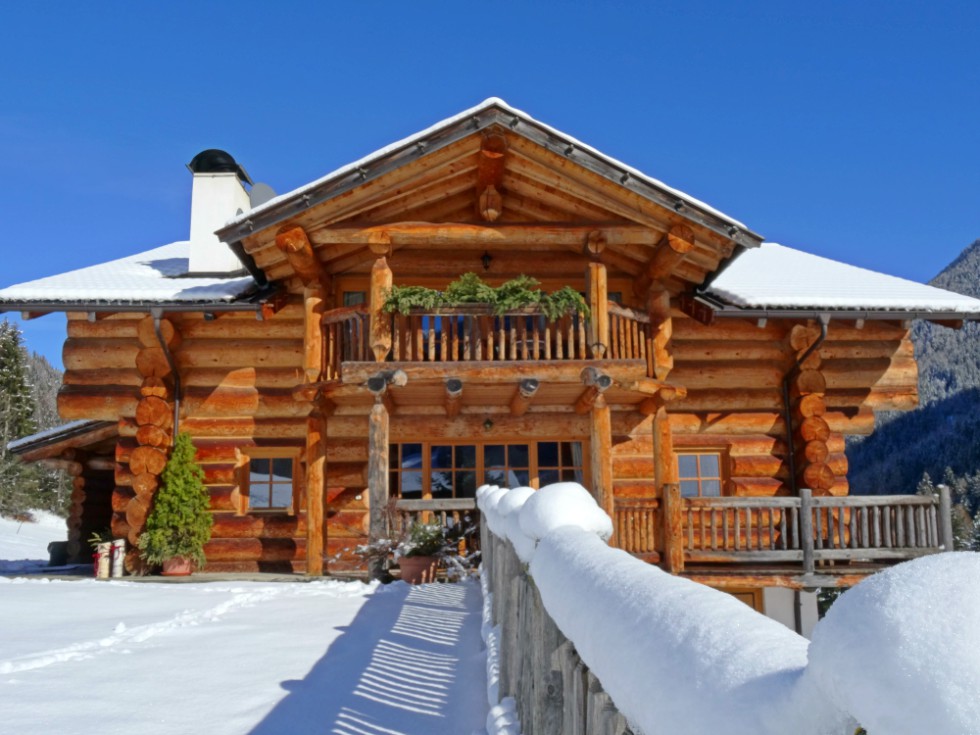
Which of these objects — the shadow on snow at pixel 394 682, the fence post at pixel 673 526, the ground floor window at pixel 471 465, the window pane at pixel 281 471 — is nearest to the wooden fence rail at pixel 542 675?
the shadow on snow at pixel 394 682

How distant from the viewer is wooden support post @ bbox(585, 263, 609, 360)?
41.8 feet

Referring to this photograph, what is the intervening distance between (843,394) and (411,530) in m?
8.44

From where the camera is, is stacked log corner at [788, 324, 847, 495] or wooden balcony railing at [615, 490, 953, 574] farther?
stacked log corner at [788, 324, 847, 495]

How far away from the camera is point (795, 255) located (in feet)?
63.1

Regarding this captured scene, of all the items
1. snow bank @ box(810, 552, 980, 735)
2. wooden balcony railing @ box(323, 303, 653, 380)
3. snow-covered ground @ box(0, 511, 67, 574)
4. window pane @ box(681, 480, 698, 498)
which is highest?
wooden balcony railing @ box(323, 303, 653, 380)

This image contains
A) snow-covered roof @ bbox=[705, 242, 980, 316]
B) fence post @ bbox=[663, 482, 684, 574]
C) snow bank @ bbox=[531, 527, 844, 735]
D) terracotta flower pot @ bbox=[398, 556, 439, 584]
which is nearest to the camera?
snow bank @ bbox=[531, 527, 844, 735]

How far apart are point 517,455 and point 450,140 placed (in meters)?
5.57

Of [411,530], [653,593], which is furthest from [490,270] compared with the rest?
[653,593]

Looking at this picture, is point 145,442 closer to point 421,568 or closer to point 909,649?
point 421,568

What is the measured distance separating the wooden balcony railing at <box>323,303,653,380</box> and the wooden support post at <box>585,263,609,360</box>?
0.02 meters

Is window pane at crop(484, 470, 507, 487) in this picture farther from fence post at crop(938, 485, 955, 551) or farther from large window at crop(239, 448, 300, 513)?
fence post at crop(938, 485, 955, 551)

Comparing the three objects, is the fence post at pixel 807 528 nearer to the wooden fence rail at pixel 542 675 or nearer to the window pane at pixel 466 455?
the window pane at pixel 466 455

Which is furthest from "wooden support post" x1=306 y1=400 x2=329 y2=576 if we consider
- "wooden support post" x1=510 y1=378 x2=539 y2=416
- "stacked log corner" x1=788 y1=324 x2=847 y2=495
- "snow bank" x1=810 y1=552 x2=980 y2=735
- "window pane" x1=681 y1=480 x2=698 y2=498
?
"snow bank" x1=810 y1=552 x2=980 y2=735

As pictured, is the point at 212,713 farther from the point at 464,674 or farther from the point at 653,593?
the point at 653,593
